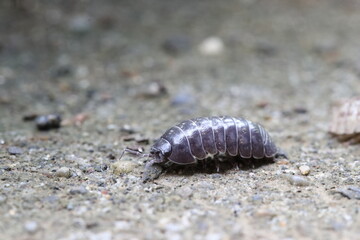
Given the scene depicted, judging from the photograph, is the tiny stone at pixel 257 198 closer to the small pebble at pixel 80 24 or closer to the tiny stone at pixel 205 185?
the tiny stone at pixel 205 185

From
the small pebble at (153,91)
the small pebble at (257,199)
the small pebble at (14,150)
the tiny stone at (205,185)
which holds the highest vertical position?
the small pebble at (153,91)

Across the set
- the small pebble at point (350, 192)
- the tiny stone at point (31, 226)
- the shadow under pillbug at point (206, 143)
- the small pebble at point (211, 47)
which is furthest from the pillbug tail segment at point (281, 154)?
the small pebble at point (211, 47)

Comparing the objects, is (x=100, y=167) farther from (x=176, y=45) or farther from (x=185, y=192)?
(x=176, y=45)

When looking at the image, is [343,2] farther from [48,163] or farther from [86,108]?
[48,163]

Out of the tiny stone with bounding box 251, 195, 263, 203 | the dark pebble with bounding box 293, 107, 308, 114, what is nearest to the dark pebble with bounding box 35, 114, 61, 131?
the tiny stone with bounding box 251, 195, 263, 203

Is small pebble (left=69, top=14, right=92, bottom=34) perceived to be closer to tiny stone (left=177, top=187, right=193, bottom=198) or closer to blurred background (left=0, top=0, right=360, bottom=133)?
blurred background (left=0, top=0, right=360, bottom=133)
